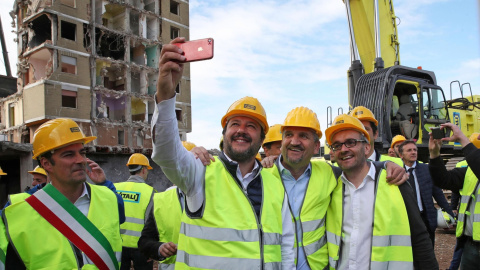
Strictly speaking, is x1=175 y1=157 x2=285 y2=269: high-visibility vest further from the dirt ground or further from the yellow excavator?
the yellow excavator

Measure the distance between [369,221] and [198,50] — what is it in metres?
1.73

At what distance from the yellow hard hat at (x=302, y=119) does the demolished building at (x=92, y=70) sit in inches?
967

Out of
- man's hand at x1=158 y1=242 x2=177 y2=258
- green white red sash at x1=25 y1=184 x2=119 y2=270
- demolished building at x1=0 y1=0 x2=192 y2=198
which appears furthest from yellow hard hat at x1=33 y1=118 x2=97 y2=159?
demolished building at x1=0 y1=0 x2=192 y2=198

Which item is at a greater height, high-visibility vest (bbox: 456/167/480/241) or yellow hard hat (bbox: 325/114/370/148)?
yellow hard hat (bbox: 325/114/370/148)

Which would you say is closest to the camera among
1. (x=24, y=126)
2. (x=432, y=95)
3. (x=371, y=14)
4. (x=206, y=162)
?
(x=206, y=162)

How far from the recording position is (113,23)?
35500 millimetres

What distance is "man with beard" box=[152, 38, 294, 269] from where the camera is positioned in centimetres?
221

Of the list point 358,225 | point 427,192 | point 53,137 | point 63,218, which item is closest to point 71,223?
point 63,218

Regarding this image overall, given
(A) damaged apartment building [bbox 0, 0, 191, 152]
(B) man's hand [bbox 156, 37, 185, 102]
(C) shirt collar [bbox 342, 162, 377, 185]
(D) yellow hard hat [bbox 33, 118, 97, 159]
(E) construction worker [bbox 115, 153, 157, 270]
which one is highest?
(A) damaged apartment building [bbox 0, 0, 191, 152]

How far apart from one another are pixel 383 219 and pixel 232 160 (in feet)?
3.67

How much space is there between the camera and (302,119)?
309 cm

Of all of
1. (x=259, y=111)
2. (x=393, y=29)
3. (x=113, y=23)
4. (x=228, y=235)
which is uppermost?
(x=113, y=23)

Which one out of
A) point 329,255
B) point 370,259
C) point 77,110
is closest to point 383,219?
point 370,259

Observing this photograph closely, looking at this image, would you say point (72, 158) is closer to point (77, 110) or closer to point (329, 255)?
point (329, 255)
